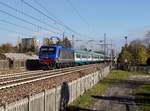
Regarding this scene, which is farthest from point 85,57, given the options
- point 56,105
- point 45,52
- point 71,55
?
point 56,105

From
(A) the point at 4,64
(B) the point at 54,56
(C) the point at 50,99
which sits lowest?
(C) the point at 50,99

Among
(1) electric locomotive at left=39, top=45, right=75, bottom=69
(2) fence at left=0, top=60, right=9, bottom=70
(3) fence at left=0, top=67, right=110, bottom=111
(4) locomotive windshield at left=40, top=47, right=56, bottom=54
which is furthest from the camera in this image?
(2) fence at left=0, top=60, right=9, bottom=70

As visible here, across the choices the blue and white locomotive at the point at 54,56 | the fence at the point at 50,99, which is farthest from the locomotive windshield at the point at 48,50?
the fence at the point at 50,99

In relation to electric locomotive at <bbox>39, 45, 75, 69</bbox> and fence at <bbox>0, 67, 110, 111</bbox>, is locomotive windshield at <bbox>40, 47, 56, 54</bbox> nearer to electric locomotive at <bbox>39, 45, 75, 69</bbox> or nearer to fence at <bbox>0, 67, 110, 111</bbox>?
electric locomotive at <bbox>39, 45, 75, 69</bbox>

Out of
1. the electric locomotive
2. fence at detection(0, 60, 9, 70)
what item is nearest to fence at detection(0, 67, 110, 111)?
the electric locomotive

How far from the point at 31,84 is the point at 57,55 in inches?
1054

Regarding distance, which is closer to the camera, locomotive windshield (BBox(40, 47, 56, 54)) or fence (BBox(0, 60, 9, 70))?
locomotive windshield (BBox(40, 47, 56, 54))

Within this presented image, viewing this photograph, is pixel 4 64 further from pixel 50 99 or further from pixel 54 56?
pixel 50 99

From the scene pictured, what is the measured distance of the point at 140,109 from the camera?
70.9ft

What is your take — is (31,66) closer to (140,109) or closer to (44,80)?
(44,80)

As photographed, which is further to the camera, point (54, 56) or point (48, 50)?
point (48, 50)

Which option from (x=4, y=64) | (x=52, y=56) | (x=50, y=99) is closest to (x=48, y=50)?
(x=52, y=56)

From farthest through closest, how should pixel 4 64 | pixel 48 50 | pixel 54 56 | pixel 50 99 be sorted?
pixel 4 64
pixel 48 50
pixel 54 56
pixel 50 99

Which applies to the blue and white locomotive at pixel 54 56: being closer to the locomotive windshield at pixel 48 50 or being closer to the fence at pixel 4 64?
the locomotive windshield at pixel 48 50
